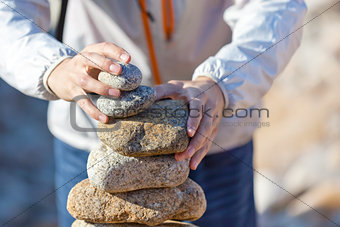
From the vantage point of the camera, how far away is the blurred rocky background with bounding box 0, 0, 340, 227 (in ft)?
14.5

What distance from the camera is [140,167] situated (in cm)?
163

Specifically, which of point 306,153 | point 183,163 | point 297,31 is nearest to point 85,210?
point 183,163

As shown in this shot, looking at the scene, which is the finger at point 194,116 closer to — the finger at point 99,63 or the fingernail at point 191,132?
the fingernail at point 191,132

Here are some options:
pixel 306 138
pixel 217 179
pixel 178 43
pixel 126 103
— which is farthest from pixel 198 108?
pixel 306 138

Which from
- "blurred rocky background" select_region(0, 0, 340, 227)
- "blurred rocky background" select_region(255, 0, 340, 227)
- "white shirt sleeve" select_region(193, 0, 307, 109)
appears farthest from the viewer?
"blurred rocky background" select_region(0, 0, 340, 227)

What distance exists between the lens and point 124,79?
1.52 metres

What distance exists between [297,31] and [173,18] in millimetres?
597

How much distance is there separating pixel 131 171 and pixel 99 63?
1.33 ft

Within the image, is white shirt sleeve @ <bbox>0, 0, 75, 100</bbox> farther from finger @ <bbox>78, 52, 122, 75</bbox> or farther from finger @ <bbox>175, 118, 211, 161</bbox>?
finger @ <bbox>175, 118, 211, 161</bbox>

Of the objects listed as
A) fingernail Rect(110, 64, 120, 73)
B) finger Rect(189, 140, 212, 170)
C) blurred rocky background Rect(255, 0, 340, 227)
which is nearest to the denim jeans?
finger Rect(189, 140, 212, 170)

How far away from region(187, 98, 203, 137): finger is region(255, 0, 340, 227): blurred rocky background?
104 inches

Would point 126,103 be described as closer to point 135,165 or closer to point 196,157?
point 135,165

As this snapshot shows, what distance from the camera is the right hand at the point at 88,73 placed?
1.54 m

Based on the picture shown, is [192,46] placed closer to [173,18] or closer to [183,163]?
[173,18]
